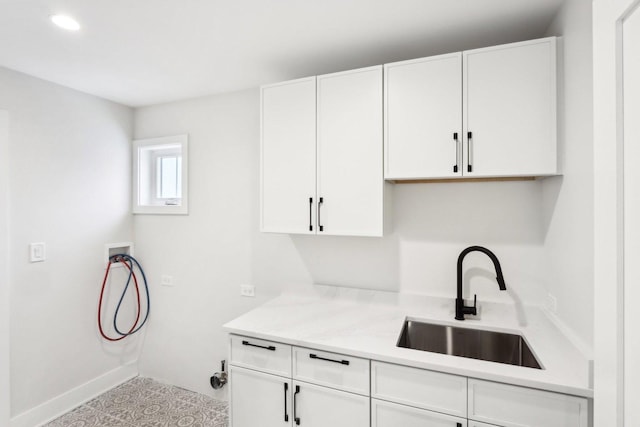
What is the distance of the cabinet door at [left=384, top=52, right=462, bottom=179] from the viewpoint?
1664 mm

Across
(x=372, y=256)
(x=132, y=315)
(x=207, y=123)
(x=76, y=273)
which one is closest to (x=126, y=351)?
(x=132, y=315)

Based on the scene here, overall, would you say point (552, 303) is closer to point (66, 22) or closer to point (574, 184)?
point (574, 184)

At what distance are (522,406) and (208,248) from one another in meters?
2.27

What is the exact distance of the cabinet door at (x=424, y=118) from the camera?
5.46 feet

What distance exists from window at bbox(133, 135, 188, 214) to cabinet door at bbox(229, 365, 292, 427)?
1.55 metres

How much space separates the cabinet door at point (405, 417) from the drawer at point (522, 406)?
99 mm

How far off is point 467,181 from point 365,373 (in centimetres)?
121

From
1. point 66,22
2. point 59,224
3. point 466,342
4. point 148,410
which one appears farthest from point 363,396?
point 59,224

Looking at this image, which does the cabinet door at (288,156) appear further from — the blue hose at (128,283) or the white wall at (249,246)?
the blue hose at (128,283)

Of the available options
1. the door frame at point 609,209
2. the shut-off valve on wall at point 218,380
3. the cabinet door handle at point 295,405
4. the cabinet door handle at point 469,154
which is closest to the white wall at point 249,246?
the shut-off valve on wall at point 218,380

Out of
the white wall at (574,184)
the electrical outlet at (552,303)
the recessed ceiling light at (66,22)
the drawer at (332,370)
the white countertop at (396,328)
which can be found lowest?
the drawer at (332,370)

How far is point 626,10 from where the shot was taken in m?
0.61

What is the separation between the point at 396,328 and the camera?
1.77 meters

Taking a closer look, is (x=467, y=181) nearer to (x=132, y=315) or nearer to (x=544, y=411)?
(x=544, y=411)
